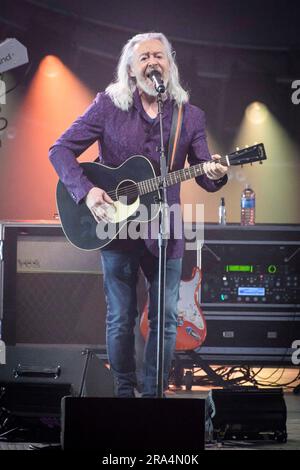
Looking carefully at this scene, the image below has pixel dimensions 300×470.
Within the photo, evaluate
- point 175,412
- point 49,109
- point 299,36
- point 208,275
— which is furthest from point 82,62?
point 175,412

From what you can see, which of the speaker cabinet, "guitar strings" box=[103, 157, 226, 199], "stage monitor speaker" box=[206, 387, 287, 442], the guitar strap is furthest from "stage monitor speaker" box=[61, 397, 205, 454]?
the guitar strap

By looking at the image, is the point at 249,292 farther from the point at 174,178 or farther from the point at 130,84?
the point at 130,84

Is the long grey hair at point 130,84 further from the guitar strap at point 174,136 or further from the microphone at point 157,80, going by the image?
the microphone at point 157,80

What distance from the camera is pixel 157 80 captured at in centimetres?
308

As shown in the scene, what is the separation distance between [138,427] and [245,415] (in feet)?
2.91

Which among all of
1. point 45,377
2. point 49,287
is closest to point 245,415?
point 45,377

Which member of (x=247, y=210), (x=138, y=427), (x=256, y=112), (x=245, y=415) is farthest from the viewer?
(x=256, y=112)

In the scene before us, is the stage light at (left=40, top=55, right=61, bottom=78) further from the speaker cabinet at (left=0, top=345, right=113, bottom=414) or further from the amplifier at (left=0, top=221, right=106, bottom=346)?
the speaker cabinet at (left=0, top=345, right=113, bottom=414)

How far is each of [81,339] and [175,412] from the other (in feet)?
7.25

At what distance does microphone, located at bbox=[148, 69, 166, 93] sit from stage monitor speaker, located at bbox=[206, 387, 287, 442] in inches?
51.3

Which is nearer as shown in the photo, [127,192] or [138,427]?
[138,427]

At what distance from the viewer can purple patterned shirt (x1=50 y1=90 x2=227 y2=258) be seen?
11.5 ft

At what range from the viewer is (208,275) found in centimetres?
478
